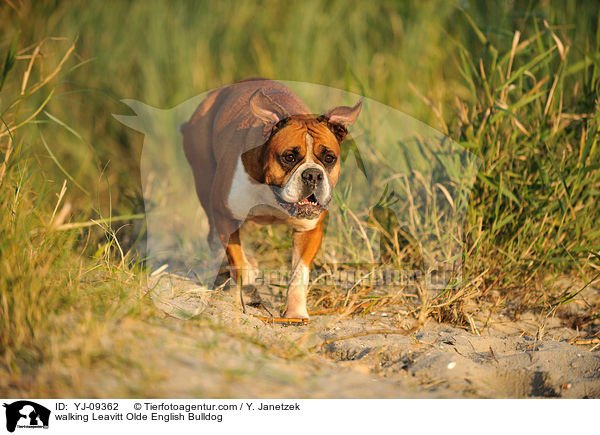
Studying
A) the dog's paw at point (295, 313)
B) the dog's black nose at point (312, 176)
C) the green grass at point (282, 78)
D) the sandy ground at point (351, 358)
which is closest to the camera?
the sandy ground at point (351, 358)

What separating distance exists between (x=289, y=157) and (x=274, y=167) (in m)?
0.10

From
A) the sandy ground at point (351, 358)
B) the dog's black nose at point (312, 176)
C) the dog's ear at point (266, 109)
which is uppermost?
the dog's ear at point (266, 109)

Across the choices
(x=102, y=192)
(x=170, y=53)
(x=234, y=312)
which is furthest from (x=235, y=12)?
(x=234, y=312)

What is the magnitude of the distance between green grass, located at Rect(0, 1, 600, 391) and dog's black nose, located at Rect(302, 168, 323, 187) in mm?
912

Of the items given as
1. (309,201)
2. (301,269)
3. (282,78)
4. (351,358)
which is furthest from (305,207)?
(282,78)

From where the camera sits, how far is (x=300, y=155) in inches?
110

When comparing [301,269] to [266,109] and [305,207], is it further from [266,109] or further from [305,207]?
[266,109]

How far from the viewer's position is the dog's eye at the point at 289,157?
9.25ft

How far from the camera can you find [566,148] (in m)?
3.69

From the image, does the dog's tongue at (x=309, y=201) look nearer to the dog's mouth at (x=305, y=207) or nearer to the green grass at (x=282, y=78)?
the dog's mouth at (x=305, y=207)

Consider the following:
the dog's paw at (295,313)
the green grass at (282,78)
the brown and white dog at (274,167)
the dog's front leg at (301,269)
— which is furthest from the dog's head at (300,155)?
the green grass at (282,78)

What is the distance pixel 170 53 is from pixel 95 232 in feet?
8.35
